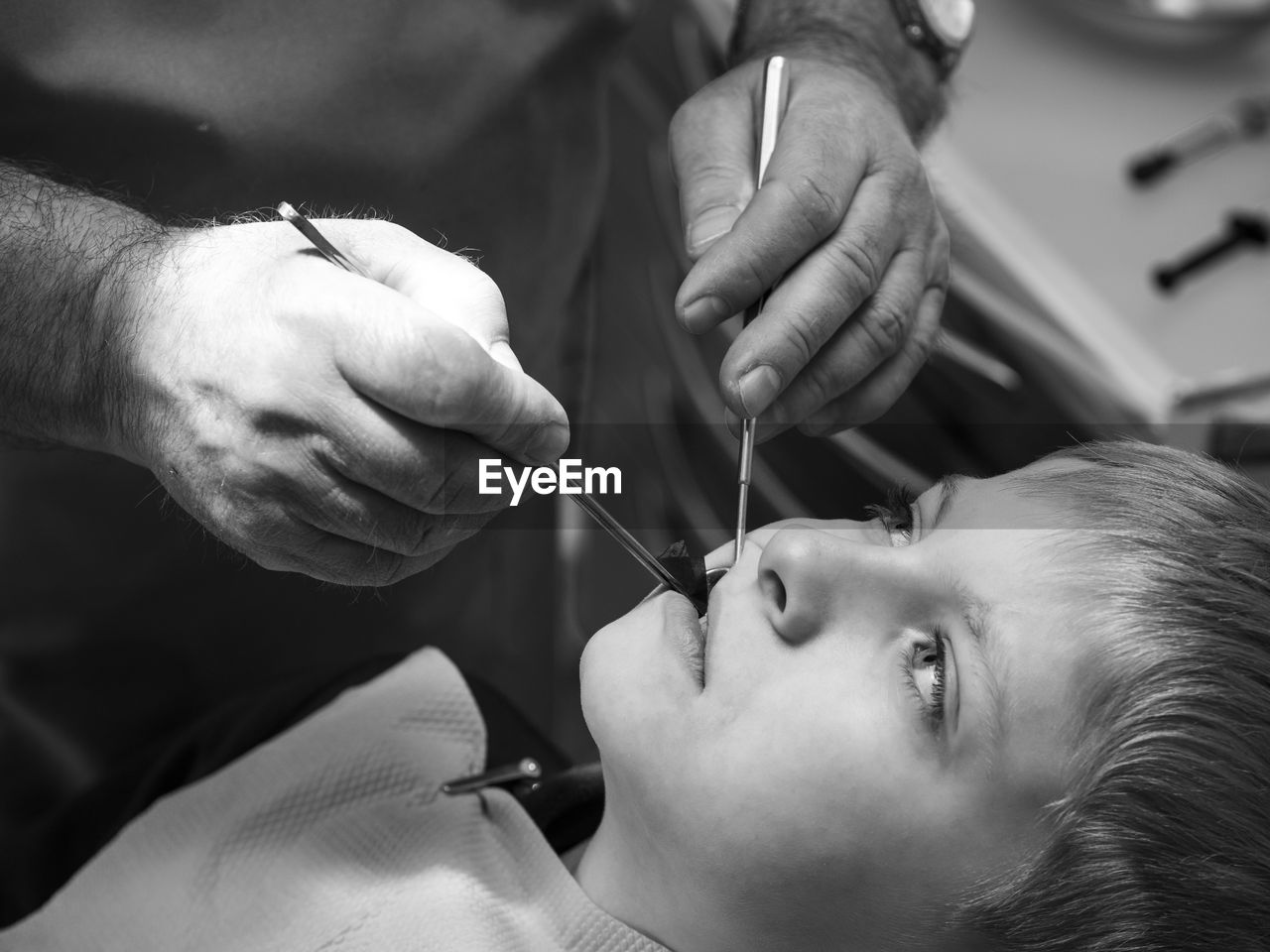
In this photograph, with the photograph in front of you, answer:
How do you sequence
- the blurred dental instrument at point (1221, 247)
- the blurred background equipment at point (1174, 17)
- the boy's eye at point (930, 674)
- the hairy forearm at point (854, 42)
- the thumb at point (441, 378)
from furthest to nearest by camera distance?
the blurred background equipment at point (1174, 17) < the blurred dental instrument at point (1221, 247) < the hairy forearm at point (854, 42) < the boy's eye at point (930, 674) < the thumb at point (441, 378)

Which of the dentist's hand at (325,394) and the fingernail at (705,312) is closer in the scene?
the dentist's hand at (325,394)

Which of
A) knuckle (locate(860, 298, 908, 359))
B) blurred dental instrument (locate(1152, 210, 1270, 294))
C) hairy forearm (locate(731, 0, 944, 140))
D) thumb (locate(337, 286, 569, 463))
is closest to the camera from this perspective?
thumb (locate(337, 286, 569, 463))

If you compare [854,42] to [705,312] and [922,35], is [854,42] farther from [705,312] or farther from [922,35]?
[705,312]

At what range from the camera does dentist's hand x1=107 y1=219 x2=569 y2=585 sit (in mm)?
523

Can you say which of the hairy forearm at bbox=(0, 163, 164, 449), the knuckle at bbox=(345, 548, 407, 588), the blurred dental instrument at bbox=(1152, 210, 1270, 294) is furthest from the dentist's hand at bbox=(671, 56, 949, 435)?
Answer: the blurred dental instrument at bbox=(1152, 210, 1270, 294)

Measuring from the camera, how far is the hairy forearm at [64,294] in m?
0.63

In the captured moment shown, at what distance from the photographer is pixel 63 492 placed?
850 mm

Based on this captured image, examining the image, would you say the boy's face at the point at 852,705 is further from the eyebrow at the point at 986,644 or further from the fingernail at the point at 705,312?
the fingernail at the point at 705,312

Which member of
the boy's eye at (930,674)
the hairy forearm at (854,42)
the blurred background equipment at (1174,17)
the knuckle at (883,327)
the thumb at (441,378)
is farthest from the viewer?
the blurred background equipment at (1174,17)

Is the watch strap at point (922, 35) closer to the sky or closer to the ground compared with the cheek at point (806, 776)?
closer to the sky

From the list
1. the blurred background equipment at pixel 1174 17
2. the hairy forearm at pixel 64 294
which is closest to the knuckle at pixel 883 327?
the hairy forearm at pixel 64 294

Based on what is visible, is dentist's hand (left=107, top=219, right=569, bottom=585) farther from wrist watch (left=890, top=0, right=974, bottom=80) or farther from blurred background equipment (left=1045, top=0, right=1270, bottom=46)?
blurred background equipment (left=1045, top=0, right=1270, bottom=46)

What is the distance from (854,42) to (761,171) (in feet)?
0.75

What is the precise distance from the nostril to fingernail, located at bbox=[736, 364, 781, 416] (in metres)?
0.09
